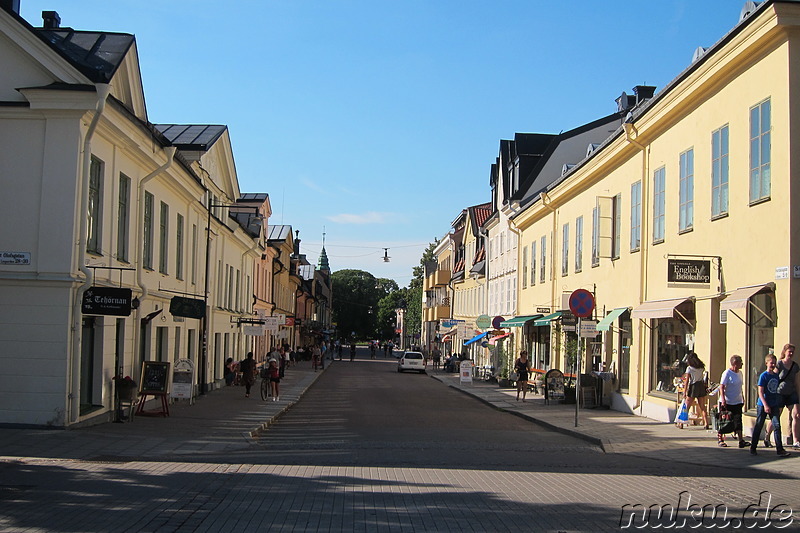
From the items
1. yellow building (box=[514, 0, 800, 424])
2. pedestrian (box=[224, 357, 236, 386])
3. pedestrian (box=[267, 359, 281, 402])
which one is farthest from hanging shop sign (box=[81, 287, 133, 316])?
pedestrian (box=[224, 357, 236, 386])

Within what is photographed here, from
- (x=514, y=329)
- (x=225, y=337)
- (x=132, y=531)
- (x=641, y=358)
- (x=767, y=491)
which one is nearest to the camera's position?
(x=132, y=531)

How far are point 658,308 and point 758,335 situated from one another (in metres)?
4.13

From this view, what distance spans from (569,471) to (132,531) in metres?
6.85

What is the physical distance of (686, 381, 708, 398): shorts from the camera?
17250mm

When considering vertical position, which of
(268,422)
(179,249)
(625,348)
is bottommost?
(268,422)

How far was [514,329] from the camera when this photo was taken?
40969 mm

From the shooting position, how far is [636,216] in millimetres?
22453

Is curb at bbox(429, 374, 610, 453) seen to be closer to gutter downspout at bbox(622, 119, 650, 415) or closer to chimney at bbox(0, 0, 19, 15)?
gutter downspout at bbox(622, 119, 650, 415)

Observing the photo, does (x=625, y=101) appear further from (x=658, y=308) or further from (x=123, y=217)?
(x=123, y=217)

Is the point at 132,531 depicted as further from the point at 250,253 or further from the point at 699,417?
the point at 250,253

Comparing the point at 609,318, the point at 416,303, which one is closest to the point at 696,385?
the point at 609,318

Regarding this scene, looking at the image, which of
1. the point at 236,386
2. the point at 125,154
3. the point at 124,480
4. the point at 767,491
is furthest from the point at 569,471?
the point at 236,386

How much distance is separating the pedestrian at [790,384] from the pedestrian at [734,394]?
0.92m

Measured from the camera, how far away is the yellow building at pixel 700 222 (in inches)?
571
